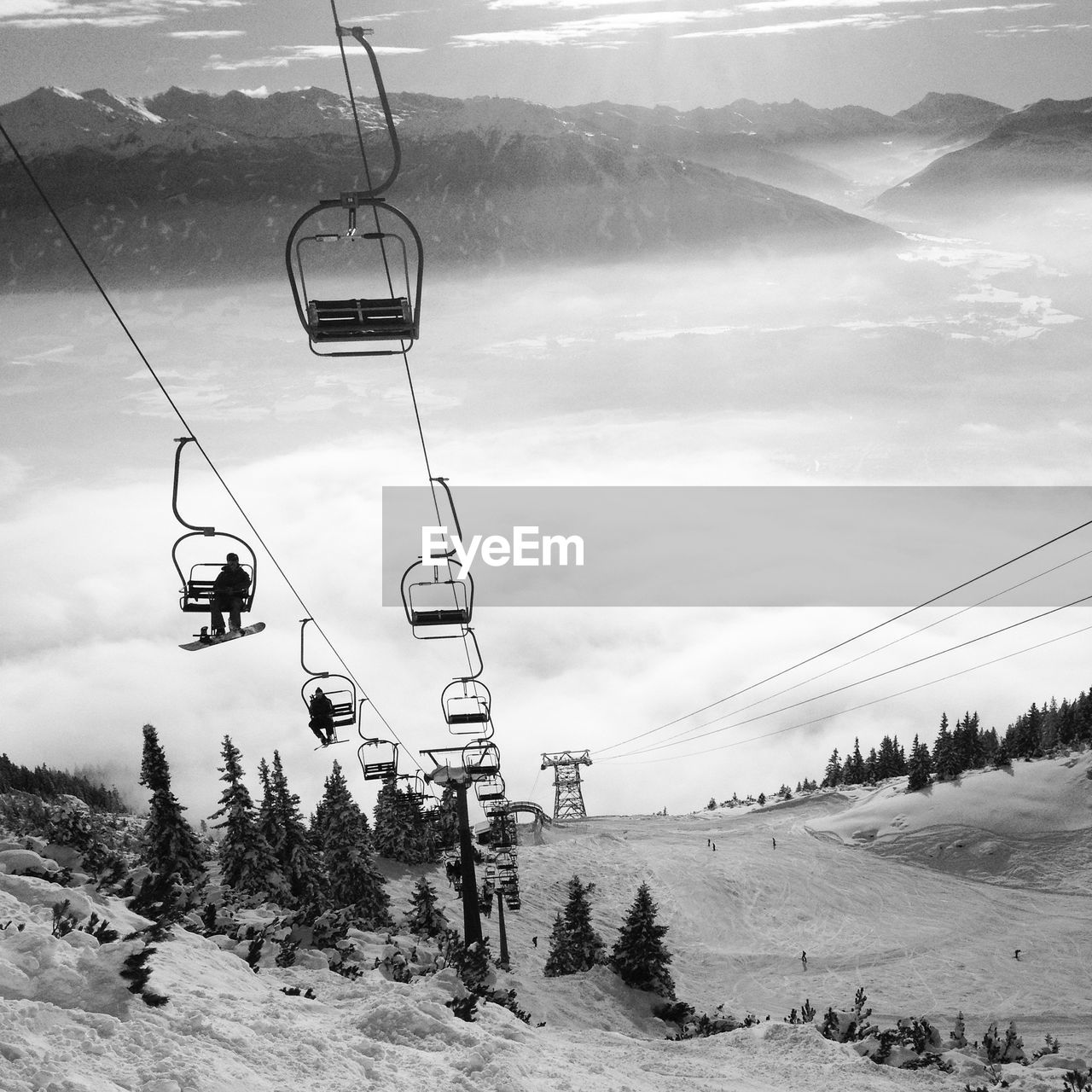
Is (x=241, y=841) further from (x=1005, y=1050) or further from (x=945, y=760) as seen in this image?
(x=945, y=760)

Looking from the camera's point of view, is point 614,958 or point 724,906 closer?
point 614,958

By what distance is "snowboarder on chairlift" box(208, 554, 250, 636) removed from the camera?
53.2 feet

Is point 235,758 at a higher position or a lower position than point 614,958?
higher

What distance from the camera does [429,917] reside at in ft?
135

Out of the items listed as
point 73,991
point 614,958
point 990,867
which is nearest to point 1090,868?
point 990,867

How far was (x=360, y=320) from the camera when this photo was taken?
1157 cm

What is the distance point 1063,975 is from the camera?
53781 mm

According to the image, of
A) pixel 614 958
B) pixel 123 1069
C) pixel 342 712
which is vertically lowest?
pixel 614 958

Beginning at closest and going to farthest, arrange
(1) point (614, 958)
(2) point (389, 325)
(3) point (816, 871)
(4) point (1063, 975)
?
(2) point (389, 325)
(1) point (614, 958)
(4) point (1063, 975)
(3) point (816, 871)

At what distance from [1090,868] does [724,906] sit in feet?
118

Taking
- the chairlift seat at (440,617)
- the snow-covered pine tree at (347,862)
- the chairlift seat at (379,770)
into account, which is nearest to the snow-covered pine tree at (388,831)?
the snow-covered pine tree at (347,862)

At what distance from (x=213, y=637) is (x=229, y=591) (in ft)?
3.04

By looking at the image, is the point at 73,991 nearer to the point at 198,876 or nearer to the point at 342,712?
the point at 342,712

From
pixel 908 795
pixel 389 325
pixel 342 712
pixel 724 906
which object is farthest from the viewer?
pixel 908 795
